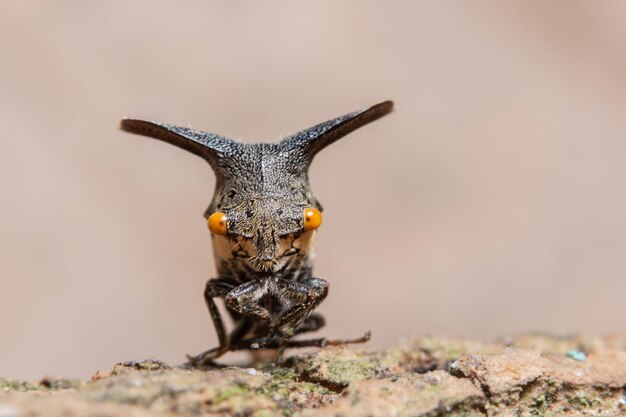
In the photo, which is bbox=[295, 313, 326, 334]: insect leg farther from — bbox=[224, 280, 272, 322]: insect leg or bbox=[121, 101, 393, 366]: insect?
bbox=[224, 280, 272, 322]: insect leg

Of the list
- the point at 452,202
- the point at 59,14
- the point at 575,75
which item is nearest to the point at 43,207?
the point at 59,14

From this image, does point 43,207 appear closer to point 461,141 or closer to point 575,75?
point 461,141

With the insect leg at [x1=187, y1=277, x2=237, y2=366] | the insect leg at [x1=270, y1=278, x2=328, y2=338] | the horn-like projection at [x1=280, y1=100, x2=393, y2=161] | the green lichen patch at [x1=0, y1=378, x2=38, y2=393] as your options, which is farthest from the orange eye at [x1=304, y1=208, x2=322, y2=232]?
the green lichen patch at [x1=0, y1=378, x2=38, y2=393]

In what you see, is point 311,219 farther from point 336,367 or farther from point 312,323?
point 312,323

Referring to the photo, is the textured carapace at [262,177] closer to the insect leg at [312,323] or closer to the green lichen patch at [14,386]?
the insect leg at [312,323]

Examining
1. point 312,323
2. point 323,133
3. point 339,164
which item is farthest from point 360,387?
point 339,164

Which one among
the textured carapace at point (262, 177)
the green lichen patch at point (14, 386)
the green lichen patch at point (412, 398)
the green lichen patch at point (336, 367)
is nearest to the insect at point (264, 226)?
the textured carapace at point (262, 177)

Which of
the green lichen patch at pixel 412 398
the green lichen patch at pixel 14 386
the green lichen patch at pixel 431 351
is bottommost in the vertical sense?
the green lichen patch at pixel 412 398
